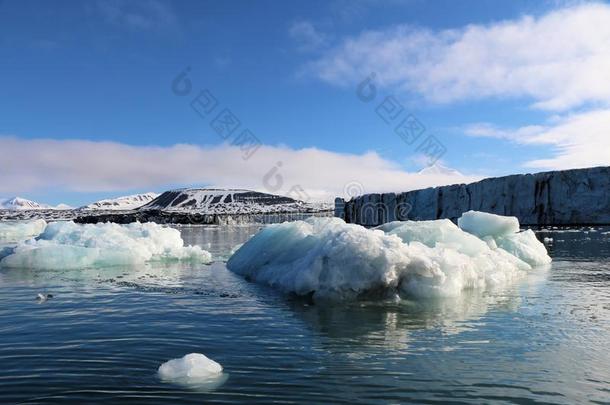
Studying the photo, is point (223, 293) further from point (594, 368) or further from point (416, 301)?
point (594, 368)

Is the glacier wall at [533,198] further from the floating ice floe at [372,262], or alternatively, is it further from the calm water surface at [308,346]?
the calm water surface at [308,346]

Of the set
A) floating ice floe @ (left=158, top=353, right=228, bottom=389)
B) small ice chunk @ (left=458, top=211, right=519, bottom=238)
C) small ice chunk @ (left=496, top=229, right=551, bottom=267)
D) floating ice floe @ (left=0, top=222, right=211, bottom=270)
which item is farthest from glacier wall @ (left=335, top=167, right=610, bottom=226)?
floating ice floe @ (left=158, top=353, right=228, bottom=389)

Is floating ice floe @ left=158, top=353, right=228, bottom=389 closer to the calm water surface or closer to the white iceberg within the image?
the calm water surface

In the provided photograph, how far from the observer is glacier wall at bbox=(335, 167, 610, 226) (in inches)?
2066

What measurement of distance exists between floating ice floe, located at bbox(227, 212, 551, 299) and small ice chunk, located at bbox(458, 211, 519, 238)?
3019 mm

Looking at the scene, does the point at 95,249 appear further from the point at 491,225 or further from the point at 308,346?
Answer: the point at 491,225

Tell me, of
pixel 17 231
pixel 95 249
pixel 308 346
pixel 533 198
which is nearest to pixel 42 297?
pixel 308 346

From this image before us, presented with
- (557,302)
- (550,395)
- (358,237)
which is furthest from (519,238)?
(550,395)

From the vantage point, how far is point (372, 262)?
12070mm

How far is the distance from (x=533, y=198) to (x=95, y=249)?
49.4 m

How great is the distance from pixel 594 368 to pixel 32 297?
1226cm

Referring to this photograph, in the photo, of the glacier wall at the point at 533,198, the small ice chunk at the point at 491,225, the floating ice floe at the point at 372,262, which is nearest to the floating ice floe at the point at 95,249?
the floating ice floe at the point at 372,262

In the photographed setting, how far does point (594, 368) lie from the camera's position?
6688 mm

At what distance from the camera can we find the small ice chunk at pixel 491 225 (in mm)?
21078
